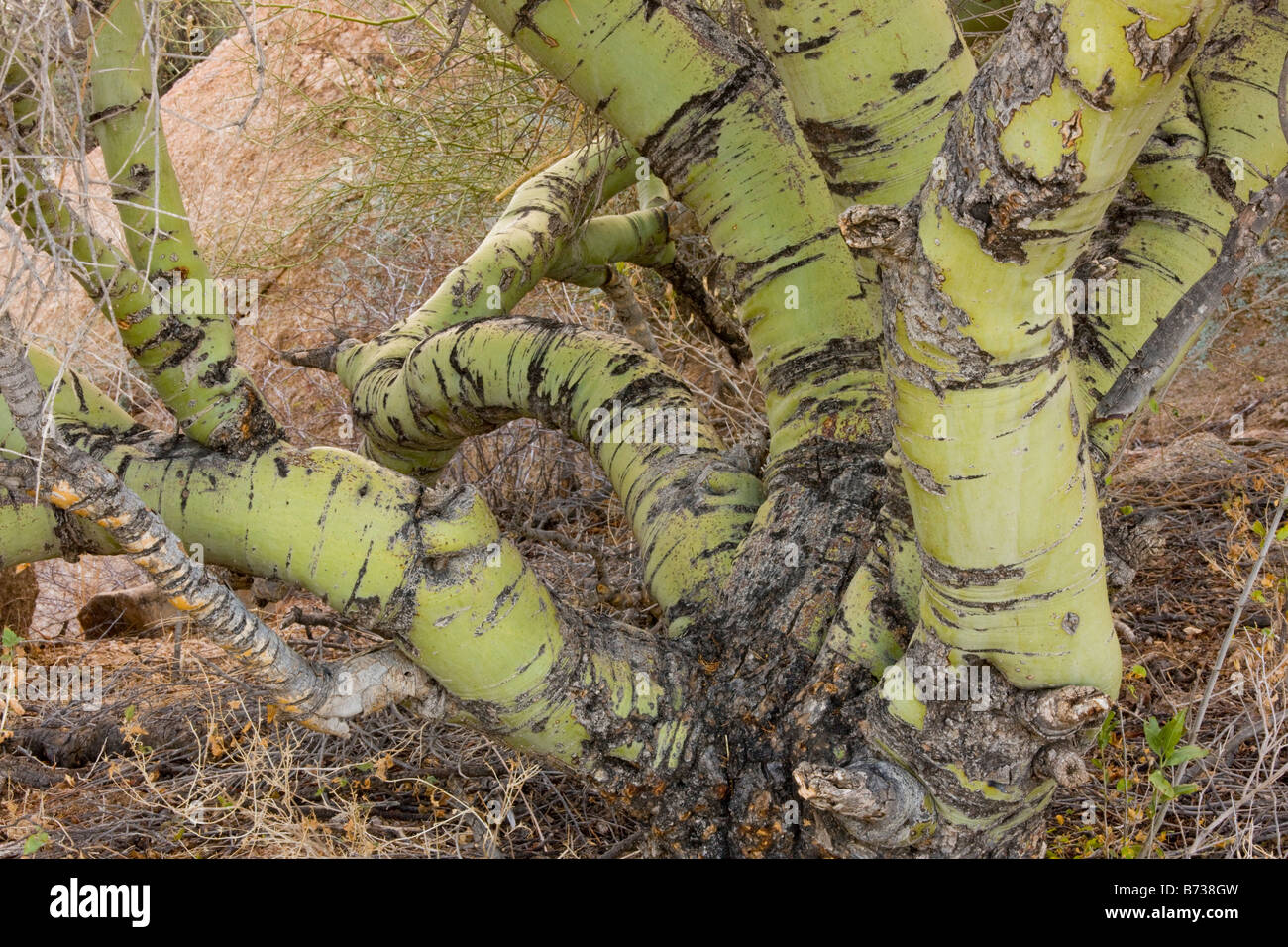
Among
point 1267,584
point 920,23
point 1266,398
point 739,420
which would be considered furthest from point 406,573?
point 1266,398

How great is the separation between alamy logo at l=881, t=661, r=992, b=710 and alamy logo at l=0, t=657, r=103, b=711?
2.37 metres

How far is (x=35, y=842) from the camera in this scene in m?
2.25

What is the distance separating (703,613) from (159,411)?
12.9 feet

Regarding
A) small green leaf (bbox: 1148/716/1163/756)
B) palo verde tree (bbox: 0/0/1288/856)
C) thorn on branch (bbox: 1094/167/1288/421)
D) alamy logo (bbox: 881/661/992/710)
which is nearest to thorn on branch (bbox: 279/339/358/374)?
palo verde tree (bbox: 0/0/1288/856)

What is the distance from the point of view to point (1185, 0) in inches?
41.8

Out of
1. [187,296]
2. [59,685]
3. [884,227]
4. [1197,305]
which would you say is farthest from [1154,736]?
[59,685]

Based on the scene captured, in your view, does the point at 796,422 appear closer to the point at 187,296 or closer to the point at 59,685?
the point at 187,296

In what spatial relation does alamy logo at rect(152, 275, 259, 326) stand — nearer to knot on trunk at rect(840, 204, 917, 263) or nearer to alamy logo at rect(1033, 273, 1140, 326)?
knot on trunk at rect(840, 204, 917, 263)

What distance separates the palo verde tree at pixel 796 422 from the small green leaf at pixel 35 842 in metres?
0.67

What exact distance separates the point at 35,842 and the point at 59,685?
97 cm

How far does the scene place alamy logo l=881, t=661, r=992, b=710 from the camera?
1.72 meters

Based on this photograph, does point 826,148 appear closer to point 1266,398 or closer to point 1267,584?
point 1267,584

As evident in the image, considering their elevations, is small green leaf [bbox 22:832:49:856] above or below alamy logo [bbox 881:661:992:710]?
below

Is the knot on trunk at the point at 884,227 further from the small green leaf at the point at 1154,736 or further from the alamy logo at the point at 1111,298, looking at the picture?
the small green leaf at the point at 1154,736
